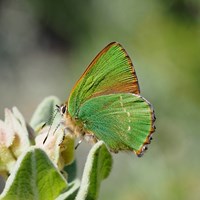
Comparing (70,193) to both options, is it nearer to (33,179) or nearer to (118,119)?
(33,179)

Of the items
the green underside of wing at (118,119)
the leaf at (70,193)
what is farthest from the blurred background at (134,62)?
the leaf at (70,193)

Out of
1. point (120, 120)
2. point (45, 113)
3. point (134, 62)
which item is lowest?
point (134, 62)

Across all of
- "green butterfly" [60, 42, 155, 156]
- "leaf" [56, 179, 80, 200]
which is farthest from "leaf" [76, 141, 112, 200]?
"green butterfly" [60, 42, 155, 156]

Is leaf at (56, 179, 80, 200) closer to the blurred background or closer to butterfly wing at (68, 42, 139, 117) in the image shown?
butterfly wing at (68, 42, 139, 117)

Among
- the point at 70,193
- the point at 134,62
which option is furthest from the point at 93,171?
the point at 134,62

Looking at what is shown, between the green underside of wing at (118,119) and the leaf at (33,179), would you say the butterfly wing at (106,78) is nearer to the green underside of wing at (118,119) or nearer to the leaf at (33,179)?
the green underside of wing at (118,119)

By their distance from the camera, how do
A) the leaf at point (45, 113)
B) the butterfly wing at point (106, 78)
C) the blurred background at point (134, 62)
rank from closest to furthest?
the butterfly wing at point (106, 78), the leaf at point (45, 113), the blurred background at point (134, 62)
